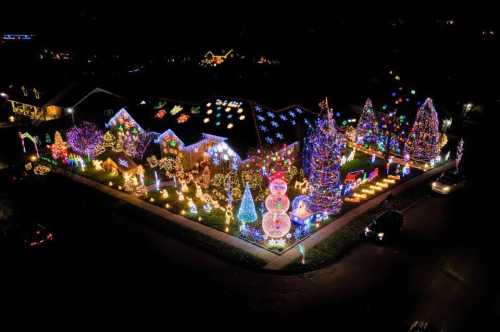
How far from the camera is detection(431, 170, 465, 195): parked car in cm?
2262

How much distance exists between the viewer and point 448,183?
22750mm

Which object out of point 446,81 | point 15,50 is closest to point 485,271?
point 446,81

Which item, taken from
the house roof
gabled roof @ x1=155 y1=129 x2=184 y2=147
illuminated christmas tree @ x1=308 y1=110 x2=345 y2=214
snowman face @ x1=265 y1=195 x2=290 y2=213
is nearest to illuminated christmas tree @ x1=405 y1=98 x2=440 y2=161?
the house roof

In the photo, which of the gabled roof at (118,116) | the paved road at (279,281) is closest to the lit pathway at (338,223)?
the paved road at (279,281)

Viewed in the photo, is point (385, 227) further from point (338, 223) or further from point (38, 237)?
point (38, 237)

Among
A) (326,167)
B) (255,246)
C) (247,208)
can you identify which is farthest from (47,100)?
(326,167)

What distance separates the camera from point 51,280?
1549 centimetres

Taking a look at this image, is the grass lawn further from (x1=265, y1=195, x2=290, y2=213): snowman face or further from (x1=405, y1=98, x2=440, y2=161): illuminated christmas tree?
(x1=405, y1=98, x2=440, y2=161): illuminated christmas tree

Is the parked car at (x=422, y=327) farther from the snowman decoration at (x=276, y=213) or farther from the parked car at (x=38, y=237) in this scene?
the parked car at (x=38, y=237)

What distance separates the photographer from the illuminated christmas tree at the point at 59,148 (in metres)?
27.8

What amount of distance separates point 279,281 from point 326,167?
21.4ft

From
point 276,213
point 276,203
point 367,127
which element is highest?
point 367,127

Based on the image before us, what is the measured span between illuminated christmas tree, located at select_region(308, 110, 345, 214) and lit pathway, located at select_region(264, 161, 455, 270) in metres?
0.87

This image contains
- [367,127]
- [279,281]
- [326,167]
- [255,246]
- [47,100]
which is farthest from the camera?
[47,100]
